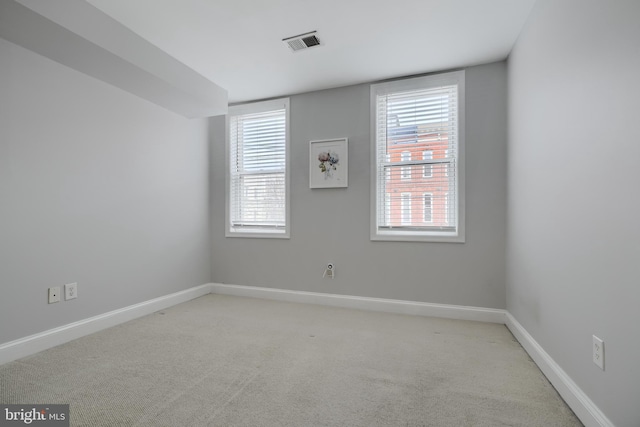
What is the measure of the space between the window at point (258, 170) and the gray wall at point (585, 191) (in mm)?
2426

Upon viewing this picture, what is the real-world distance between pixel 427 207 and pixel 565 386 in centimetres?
180

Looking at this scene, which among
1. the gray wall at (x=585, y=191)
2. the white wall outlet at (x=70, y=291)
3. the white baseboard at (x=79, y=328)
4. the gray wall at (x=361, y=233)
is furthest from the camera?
the gray wall at (x=361, y=233)

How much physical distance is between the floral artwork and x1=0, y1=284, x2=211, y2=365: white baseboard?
6.97 feet

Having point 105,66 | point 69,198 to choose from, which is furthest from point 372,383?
point 105,66

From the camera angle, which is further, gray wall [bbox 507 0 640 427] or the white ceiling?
the white ceiling

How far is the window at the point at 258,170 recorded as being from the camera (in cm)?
372

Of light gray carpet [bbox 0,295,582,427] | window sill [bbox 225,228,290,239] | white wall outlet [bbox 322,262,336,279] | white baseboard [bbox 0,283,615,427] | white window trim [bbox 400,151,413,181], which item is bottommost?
light gray carpet [bbox 0,295,582,427]

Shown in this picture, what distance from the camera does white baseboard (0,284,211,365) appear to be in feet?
6.79

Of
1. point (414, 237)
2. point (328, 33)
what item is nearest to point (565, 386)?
point (414, 237)

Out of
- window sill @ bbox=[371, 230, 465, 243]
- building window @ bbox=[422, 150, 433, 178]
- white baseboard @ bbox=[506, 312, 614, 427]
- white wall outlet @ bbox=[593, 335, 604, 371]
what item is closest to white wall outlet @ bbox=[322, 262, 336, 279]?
window sill @ bbox=[371, 230, 465, 243]

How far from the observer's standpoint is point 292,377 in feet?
6.12

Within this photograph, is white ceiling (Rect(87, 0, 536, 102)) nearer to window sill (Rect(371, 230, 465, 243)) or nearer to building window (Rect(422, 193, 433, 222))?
building window (Rect(422, 193, 433, 222))

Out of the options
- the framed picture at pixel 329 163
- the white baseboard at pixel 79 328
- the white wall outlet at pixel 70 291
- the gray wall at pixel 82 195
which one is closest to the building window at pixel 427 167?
the framed picture at pixel 329 163

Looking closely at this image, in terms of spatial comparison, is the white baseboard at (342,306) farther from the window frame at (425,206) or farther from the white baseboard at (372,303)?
A: the window frame at (425,206)
